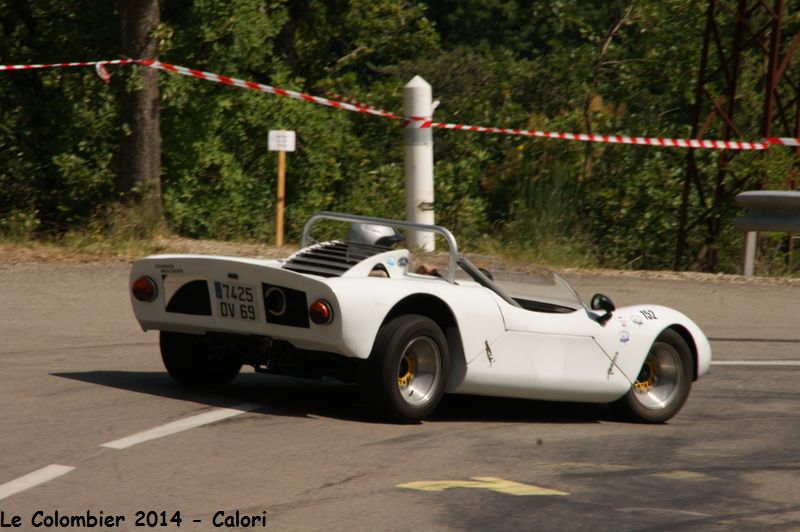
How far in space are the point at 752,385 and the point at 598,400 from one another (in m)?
2.16

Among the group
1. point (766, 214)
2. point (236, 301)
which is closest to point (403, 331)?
point (236, 301)

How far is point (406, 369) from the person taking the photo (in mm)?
7359

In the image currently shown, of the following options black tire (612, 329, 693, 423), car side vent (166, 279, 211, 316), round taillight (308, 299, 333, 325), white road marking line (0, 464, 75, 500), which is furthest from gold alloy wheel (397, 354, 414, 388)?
white road marking line (0, 464, 75, 500)

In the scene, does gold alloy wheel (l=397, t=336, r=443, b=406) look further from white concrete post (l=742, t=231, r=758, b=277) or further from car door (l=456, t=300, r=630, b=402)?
white concrete post (l=742, t=231, r=758, b=277)

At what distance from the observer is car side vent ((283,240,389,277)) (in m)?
7.56

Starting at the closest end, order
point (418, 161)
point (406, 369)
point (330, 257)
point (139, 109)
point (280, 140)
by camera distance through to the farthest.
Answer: point (406, 369) → point (330, 257) → point (418, 161) → point (280, 140) → point (139, 109)

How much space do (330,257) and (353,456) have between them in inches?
63.1

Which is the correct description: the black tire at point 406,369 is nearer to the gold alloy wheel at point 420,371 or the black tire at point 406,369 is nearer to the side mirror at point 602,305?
the gold alloy wheel at point 420,371

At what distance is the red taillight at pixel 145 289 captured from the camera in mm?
7824

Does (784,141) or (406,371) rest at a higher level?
(784,141)

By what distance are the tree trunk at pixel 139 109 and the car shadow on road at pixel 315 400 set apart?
28.0 ft

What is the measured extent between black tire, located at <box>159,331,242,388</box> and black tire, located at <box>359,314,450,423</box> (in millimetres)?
1306

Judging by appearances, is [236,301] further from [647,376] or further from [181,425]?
[647,376]

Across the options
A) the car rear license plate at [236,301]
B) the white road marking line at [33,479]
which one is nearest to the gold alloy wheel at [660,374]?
the car rear license plate at [236,301]
